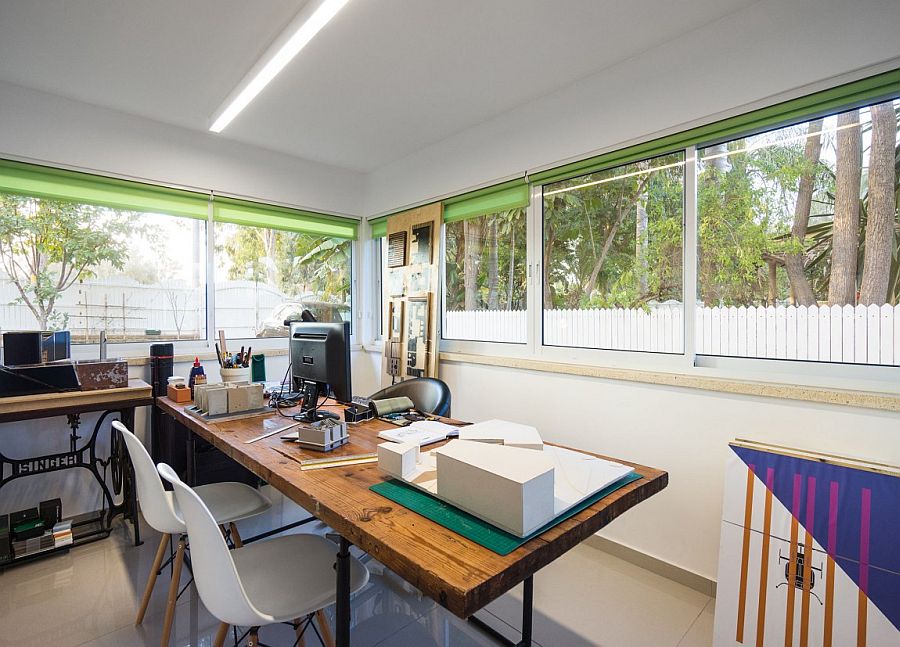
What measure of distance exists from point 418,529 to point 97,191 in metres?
3.48

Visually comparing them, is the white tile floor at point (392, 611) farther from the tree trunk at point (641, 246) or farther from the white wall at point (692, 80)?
the white wall at point (692, 80)

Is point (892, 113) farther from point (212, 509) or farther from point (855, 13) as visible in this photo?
point (212, 509)

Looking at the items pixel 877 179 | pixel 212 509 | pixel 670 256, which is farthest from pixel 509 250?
pixel 212 509

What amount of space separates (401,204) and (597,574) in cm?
325

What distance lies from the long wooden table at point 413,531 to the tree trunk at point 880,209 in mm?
1436

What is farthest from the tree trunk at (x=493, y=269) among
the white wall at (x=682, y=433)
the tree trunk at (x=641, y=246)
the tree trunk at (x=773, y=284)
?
the tree trunk at (x=773, y=284)

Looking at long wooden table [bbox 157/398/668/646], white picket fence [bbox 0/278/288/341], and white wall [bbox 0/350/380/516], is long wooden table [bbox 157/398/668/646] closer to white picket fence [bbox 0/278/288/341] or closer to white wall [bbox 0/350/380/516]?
white wall [bbox 0/350/380/516]

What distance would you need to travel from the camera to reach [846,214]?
198cm

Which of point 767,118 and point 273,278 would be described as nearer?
point 767,118

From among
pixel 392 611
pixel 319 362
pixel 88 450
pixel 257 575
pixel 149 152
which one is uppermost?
pixel 149 152

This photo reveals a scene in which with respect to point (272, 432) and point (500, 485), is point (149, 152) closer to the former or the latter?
point (272, 432)

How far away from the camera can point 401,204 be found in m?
4.11

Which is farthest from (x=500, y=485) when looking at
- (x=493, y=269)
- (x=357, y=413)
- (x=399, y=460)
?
(x=493, y=269)

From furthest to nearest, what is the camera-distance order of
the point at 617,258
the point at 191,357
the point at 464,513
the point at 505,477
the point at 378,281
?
the point at 378,281 < the point at 191,357 < the point at 617,258 < the point at 464,513 < the point at 505,477
